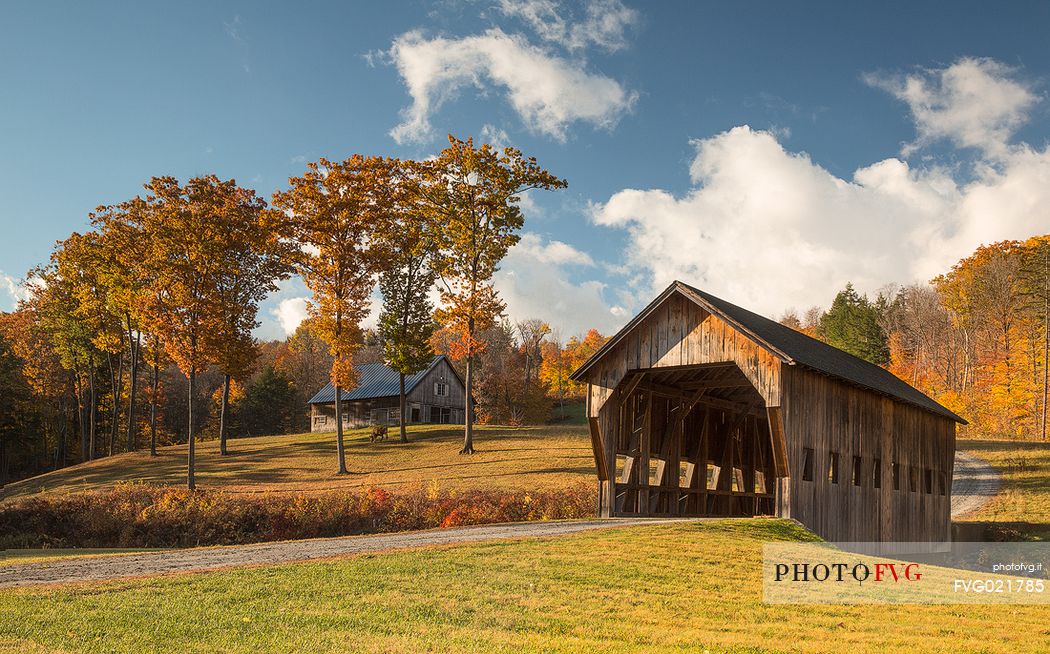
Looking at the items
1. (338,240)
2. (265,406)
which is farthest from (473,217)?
(265,406)

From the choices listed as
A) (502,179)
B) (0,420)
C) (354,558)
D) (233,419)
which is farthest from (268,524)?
(233,419)

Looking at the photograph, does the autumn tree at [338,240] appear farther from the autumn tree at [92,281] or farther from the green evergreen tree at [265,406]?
the green evergreen tree at [265,406]

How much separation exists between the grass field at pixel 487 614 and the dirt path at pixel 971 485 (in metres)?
24.9

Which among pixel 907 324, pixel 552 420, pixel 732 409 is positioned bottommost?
pixel 552 420

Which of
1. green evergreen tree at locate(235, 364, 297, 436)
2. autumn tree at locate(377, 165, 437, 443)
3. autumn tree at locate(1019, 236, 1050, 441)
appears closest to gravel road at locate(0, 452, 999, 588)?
autumn tree at locate(377, 165, 437, 443)

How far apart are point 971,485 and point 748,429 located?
17200 millimetres

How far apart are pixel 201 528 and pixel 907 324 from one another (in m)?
69.9

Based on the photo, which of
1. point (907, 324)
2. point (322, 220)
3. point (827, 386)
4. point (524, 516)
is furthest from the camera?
point (907, 324)

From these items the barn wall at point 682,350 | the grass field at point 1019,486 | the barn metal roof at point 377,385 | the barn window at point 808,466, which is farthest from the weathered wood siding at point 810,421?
the barn metal roof at point 377,385

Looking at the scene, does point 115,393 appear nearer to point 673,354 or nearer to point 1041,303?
point 673,354

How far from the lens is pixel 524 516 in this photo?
2377cm

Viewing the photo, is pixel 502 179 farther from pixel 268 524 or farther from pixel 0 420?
pixel 0 420

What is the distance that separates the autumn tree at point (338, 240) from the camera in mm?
38781

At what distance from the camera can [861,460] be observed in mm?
21359
